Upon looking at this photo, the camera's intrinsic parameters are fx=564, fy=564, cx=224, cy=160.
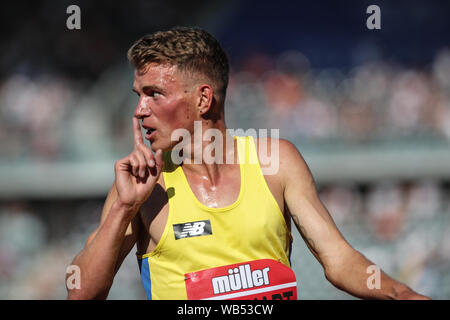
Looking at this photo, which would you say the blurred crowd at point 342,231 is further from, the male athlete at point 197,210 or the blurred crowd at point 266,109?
the male athlete at point 197,210

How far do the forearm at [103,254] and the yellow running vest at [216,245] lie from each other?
0.89 ft

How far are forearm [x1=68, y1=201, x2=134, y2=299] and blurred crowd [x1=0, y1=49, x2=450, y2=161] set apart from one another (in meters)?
7.26

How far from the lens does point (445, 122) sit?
1082 centimetres

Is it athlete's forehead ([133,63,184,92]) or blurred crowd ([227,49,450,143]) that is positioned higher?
athlete's forehead ([133,63,184,92])

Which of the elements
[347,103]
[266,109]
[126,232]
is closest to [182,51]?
[126,232]

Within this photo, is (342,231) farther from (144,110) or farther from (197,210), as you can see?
(144,110)

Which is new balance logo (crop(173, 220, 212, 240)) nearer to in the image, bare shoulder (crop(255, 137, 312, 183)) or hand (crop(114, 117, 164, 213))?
hand (crop(114, 117, 164, 213))

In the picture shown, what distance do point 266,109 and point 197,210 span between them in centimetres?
761

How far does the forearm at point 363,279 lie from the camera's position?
2.77 meters

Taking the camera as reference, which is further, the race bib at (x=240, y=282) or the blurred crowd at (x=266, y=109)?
the blurred crowd at (x=266, y=109)

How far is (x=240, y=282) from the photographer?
9.92ft

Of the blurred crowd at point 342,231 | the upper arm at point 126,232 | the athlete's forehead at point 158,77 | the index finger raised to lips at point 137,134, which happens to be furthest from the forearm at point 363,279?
the blurred crowd at point 342,231

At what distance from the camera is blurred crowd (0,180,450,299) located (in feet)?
29.4

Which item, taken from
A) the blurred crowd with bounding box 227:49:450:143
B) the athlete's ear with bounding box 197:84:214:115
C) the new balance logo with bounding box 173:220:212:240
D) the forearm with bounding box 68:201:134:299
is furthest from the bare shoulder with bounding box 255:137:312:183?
the blurred crowd with bounding box 227:49:450:143
